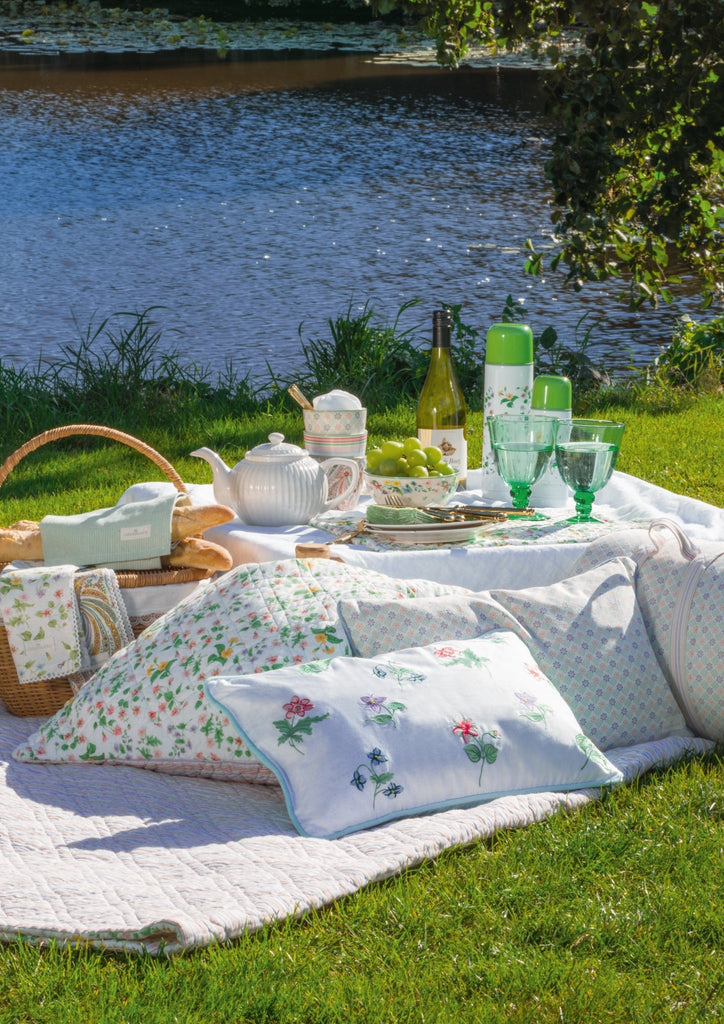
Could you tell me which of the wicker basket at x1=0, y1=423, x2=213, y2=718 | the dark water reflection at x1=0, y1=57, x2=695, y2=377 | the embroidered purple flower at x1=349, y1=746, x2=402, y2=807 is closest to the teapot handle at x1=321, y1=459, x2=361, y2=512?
the wicker basket at x1=0, y1=423, x2=213, y2=718

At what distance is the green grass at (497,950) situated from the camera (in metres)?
1.82

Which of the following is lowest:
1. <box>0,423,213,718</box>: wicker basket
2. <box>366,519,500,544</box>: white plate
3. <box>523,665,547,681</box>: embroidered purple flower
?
<box>0,423,213,718</box>: wicker basket

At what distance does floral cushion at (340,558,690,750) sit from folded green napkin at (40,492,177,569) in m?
0.67

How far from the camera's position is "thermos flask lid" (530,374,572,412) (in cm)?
340

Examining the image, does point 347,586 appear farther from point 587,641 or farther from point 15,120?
point 15,120

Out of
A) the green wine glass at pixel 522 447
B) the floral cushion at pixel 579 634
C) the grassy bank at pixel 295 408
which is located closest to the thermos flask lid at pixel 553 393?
the green wine glass at pixel 522 447

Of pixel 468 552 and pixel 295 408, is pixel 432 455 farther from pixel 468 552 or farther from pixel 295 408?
pixel 295 408

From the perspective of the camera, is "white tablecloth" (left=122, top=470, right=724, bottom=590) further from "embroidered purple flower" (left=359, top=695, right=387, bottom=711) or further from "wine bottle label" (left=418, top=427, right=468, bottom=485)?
"embroidered purple flower" (left=359, top=695, right=387, bottom=711)

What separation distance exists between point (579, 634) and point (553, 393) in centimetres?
95

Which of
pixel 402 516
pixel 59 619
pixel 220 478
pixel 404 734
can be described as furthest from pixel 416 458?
pixel 404 734

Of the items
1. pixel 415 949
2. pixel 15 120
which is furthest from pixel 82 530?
pixel 15 120

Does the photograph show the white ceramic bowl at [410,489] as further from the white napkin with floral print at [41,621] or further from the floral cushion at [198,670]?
the white napkin with floral print at [41,621]

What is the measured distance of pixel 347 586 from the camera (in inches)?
104

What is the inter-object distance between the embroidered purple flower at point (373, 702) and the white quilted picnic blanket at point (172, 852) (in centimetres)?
21
